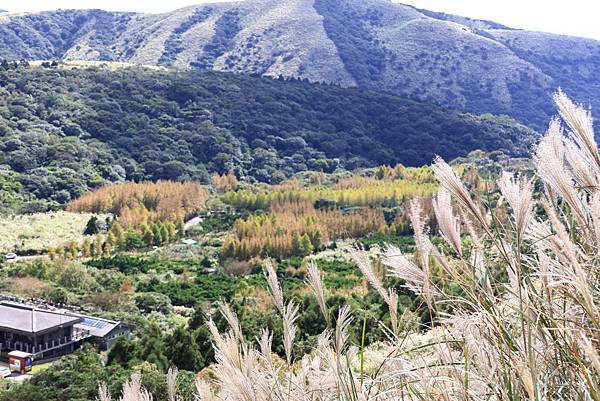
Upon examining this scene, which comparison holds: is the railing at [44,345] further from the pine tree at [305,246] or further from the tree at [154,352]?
the pine tree at [305,246]

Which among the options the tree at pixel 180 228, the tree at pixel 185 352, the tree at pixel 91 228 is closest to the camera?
the tree at pixel 185 352

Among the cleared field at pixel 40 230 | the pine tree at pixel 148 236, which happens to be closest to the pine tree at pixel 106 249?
the cleared field at pixel 40 230

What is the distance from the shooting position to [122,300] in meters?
16.9

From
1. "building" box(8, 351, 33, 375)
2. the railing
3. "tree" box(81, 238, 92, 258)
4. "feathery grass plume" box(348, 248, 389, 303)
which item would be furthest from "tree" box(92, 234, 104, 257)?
"feathery grass plume" box(348, 248, 389, 303)

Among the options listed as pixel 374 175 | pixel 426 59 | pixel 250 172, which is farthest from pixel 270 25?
pixel 374 175

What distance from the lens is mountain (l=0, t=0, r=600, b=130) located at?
242 ft

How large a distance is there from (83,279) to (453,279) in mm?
18890

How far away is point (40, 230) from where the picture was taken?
27.0 m

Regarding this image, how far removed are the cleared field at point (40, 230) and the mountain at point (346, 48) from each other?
44.9 m

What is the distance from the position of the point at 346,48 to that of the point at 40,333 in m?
70.0

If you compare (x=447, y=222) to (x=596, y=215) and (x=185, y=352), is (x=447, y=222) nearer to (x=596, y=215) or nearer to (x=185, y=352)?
(x=596, y=215)

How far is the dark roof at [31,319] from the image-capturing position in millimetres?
13461

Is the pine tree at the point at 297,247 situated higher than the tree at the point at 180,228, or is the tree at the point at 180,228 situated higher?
the pine tree at the point at 297,247

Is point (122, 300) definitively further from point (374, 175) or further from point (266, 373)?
point (374, 175)
